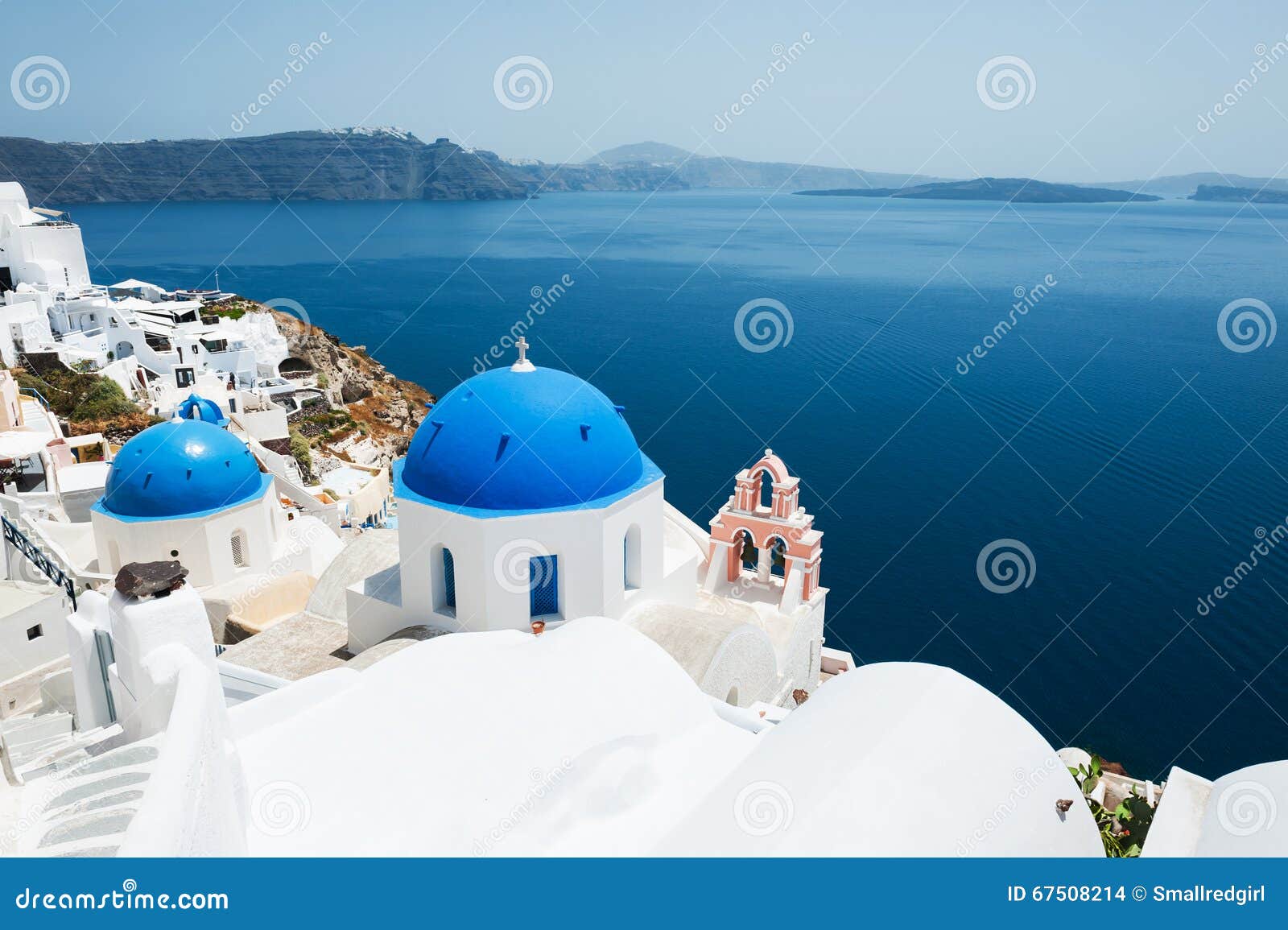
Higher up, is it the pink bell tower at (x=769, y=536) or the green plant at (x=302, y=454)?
the pink bell tower at (x=769, y=536)

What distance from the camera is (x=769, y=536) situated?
16312 mm

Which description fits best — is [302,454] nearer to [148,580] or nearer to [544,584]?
[544,584]

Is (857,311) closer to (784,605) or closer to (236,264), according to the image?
(784,605)

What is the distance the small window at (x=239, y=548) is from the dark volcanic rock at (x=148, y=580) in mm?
13893

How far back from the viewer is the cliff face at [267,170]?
482 ft

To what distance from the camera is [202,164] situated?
170 m

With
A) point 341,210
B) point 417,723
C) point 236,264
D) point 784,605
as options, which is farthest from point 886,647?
point 341,210

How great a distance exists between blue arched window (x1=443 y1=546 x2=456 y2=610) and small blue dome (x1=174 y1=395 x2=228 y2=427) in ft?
32.7

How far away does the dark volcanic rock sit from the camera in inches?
217

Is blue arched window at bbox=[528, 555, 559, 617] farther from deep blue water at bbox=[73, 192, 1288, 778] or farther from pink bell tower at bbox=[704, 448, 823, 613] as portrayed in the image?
deep blue water at bbox=[73, 192, 1288, 778]

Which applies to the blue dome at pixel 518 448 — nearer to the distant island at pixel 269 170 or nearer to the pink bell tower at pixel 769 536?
the pink bell tower at pixel 769 536

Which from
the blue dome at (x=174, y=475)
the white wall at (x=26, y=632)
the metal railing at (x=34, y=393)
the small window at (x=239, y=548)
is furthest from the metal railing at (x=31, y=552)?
the metal railing at (x=34, y=393)

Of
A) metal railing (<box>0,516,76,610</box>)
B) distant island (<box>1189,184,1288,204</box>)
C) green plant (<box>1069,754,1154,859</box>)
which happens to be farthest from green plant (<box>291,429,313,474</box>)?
distant island (<box>1189,184,1288,204</box>)

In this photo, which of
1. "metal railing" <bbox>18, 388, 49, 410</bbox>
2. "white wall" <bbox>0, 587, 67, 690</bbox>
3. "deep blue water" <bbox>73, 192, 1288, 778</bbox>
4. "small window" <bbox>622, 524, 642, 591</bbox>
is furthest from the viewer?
"metal railing" <bbox>18, 388, 49, 410</bbox>
